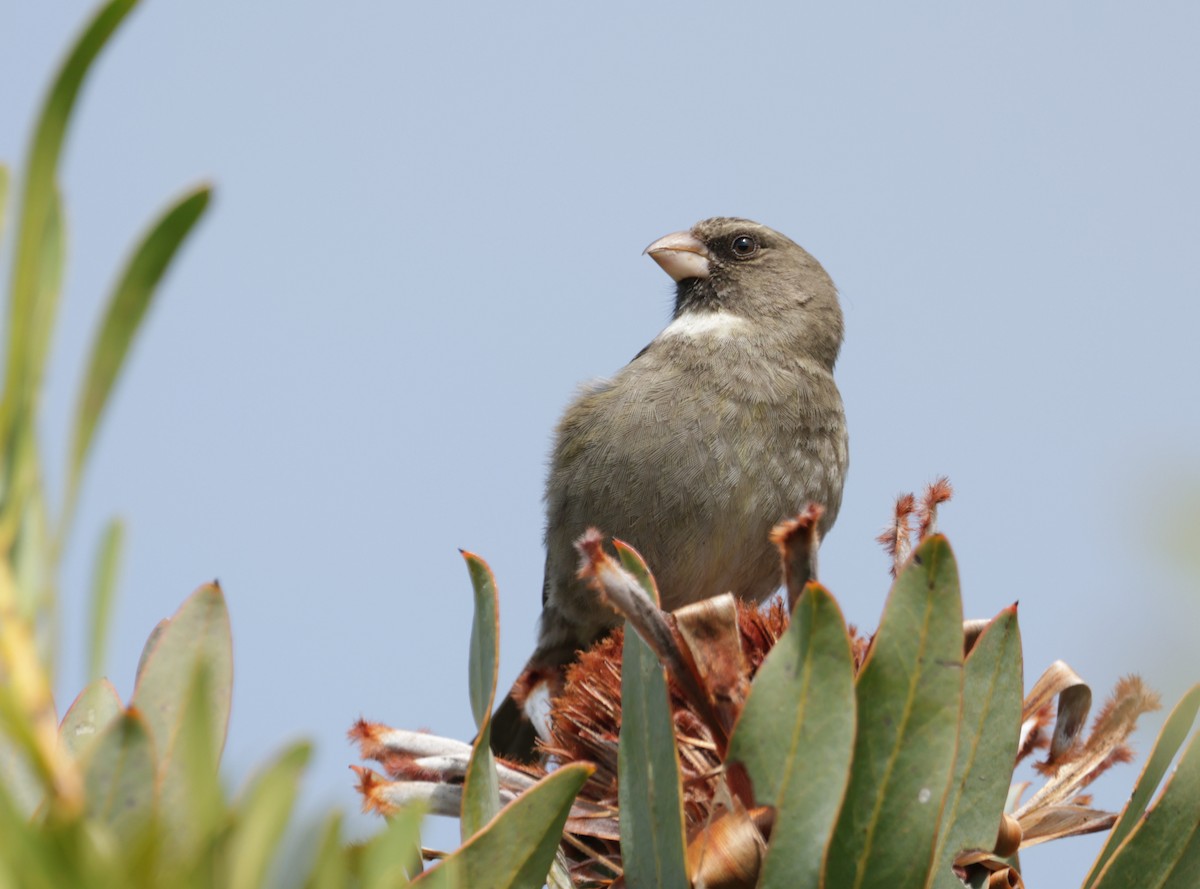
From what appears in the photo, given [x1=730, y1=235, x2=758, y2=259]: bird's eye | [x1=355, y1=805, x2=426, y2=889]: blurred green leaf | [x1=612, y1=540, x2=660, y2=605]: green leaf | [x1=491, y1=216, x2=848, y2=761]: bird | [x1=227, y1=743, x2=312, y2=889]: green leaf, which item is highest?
[x1=730, y1=235, x2=758, y2=259]: bird's eye

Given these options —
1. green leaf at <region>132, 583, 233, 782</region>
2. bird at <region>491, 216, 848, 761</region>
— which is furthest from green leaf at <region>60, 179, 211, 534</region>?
bird at <region>491, 216, 848, 761</region>

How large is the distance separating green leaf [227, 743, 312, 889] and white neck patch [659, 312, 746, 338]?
4391 millimetres

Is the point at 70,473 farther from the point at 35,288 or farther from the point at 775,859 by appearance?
the point at 775,859

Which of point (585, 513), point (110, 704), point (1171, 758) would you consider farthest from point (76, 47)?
point (585, 513)

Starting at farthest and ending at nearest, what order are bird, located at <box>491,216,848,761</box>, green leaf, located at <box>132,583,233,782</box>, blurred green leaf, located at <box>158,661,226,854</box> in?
bird, located at <box>491,216,848,761</box>
green leaf, located at <box>132,583,233,782</box>
blurred green leaf, located at <box>158,661,226,854</box>

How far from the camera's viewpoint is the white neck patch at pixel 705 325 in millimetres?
5090

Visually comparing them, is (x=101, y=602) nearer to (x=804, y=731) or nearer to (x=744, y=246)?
(x=804, y=731)

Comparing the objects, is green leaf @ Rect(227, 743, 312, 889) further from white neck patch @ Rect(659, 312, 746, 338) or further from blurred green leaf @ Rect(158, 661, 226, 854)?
white neck patch @ Rect(659, 312, 746, 338)

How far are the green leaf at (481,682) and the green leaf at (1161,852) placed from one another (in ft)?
2.25

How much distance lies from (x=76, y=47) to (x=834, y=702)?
3.18 feet

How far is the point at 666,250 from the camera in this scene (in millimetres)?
5652

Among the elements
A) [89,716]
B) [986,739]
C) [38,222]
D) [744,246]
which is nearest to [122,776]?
[38,222]

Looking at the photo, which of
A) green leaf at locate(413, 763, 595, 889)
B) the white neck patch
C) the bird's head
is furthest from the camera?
the bird's head

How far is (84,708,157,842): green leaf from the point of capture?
87cm
